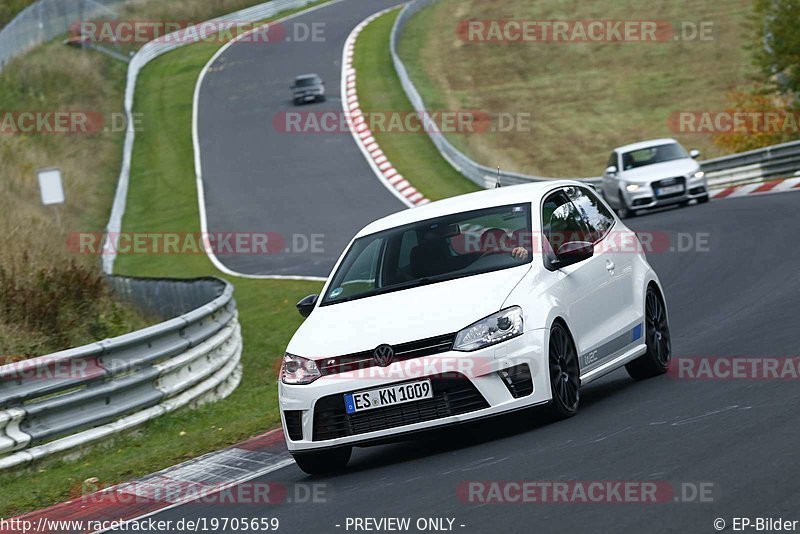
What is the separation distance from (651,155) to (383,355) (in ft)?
72.4

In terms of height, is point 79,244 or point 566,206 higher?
point 566,206

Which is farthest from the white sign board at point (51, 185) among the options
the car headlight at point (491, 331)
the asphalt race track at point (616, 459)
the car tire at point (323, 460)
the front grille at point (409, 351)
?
the car headlight at point (491, 331)

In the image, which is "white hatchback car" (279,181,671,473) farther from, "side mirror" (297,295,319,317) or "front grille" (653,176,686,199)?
"front grille" (653,176,686,199)

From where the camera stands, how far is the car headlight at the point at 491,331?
27.9 ft

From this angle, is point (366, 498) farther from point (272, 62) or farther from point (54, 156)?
point (272, 62)

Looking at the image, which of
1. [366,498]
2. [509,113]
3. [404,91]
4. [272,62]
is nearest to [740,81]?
[509,113]

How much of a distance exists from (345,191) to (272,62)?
2283cm

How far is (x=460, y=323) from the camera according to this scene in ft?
28.0

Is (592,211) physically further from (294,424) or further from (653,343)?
(294,424)

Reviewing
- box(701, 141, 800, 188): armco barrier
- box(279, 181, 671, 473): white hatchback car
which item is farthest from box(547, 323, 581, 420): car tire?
box(701, 141, 800, 188): armco barrier

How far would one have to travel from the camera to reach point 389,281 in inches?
381

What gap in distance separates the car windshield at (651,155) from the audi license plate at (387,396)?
21.6 metres

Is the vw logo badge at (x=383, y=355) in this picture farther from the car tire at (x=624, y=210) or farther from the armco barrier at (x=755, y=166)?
the armco barrier at (x=755, y=166)

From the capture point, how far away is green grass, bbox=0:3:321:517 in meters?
10.3
